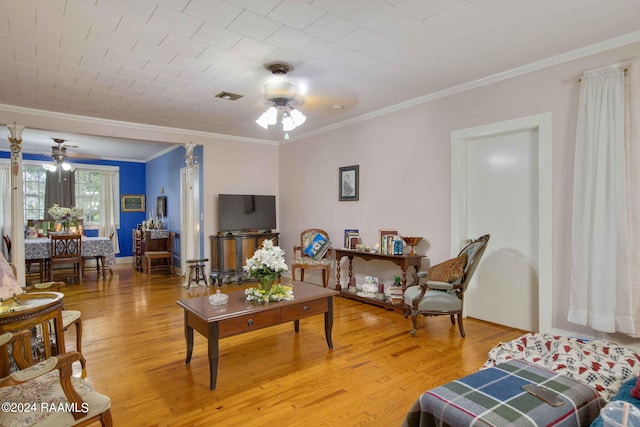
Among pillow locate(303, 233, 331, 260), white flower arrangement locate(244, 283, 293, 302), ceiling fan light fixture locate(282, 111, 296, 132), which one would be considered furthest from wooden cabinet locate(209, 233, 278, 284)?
white flower arrangement locate(244, 283, 293, 302)

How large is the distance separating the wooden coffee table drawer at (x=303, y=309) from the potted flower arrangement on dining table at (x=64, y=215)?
22.2ft

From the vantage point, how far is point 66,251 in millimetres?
6746

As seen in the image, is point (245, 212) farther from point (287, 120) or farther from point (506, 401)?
point (506, 401)

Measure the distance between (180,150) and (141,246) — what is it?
2.46 meters

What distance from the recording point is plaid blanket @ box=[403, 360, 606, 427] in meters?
1.52

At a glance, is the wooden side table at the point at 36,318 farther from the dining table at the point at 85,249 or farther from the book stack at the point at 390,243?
the dining table at the point at 85,249

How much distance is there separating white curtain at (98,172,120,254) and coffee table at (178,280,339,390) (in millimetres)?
7389

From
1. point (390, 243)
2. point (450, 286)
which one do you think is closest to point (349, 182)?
point (390, 243)

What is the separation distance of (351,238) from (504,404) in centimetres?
378

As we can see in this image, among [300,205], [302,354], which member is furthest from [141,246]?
[302,354]

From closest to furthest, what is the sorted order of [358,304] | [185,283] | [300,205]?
[358,304] → [185,283] → [300,205]

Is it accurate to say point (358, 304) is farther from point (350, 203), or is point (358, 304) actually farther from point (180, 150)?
point (180, 150)

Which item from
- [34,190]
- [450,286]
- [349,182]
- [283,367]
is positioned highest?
[34,190]

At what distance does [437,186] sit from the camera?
440 centimetres
